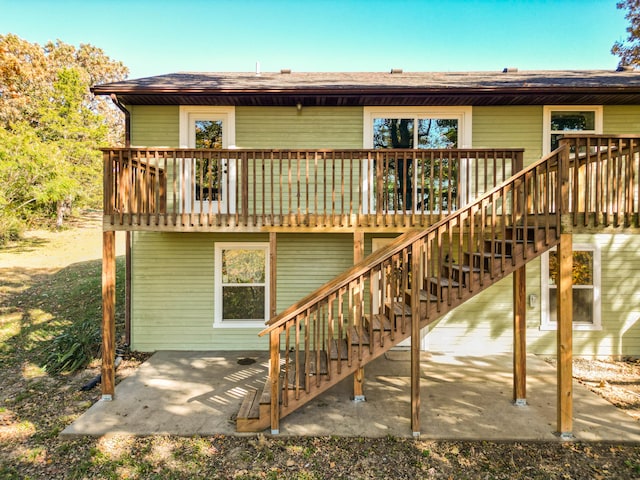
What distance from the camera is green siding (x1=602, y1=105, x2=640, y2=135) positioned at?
251 inches

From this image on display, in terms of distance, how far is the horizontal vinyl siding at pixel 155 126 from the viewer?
6.43 m

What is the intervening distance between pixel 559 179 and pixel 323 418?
14.1 ft

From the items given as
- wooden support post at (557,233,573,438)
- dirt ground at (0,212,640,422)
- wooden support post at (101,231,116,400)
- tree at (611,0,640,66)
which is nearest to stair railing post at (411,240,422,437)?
wooden support post at (557,233,573,438)

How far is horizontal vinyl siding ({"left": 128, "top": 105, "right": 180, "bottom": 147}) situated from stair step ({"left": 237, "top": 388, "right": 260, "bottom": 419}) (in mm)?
5029

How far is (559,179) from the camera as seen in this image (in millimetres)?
3953

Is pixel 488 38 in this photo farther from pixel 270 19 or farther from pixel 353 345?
pixel 353 345

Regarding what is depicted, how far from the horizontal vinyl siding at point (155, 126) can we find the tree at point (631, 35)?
16954mm

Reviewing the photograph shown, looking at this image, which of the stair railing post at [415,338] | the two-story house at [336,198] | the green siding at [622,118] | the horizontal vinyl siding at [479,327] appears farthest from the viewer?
the horizontal vinyl siding at [479,327]

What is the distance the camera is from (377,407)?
14.6 feet

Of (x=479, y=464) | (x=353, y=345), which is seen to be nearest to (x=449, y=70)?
(x=353, y=345)

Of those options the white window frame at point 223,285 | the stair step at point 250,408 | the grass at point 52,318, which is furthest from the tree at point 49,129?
the stair step at point 250,408

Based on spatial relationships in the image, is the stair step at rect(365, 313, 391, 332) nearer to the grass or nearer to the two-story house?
the two-story house

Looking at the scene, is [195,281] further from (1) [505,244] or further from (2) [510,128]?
(2) [510,128]

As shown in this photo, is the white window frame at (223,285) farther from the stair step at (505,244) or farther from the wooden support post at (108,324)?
the stair step at (505,244)
